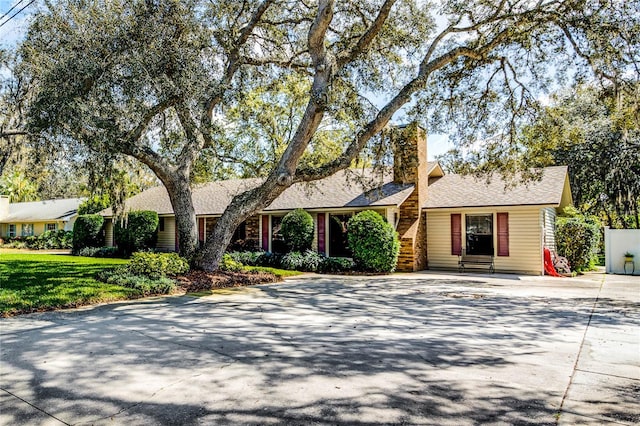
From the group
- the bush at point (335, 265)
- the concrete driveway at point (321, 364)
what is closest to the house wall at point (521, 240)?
the bush at point (335, 265)

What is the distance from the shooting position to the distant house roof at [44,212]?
30.1m

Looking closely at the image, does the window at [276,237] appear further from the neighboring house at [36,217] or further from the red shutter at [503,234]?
the neighboring house at [36,217]

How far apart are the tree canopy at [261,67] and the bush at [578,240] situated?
18.3 ft

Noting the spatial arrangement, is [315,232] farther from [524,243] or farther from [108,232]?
[108,232]

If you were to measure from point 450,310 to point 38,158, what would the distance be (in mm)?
10012

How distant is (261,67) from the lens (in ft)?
43.5

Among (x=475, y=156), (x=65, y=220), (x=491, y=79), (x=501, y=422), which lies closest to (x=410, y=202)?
(x=475, y=156)

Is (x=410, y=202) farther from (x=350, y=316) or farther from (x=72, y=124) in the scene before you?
(x=72, y=124)

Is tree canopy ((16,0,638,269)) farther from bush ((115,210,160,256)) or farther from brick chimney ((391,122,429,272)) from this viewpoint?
bush ((115,210,160,256))

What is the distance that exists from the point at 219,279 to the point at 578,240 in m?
13.4

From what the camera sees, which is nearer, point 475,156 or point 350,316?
point 350,316

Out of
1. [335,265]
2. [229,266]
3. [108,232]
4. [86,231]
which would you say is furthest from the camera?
[108,232]

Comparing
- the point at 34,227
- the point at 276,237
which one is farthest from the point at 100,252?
the point at 34,227

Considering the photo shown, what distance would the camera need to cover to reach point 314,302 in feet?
28.0
